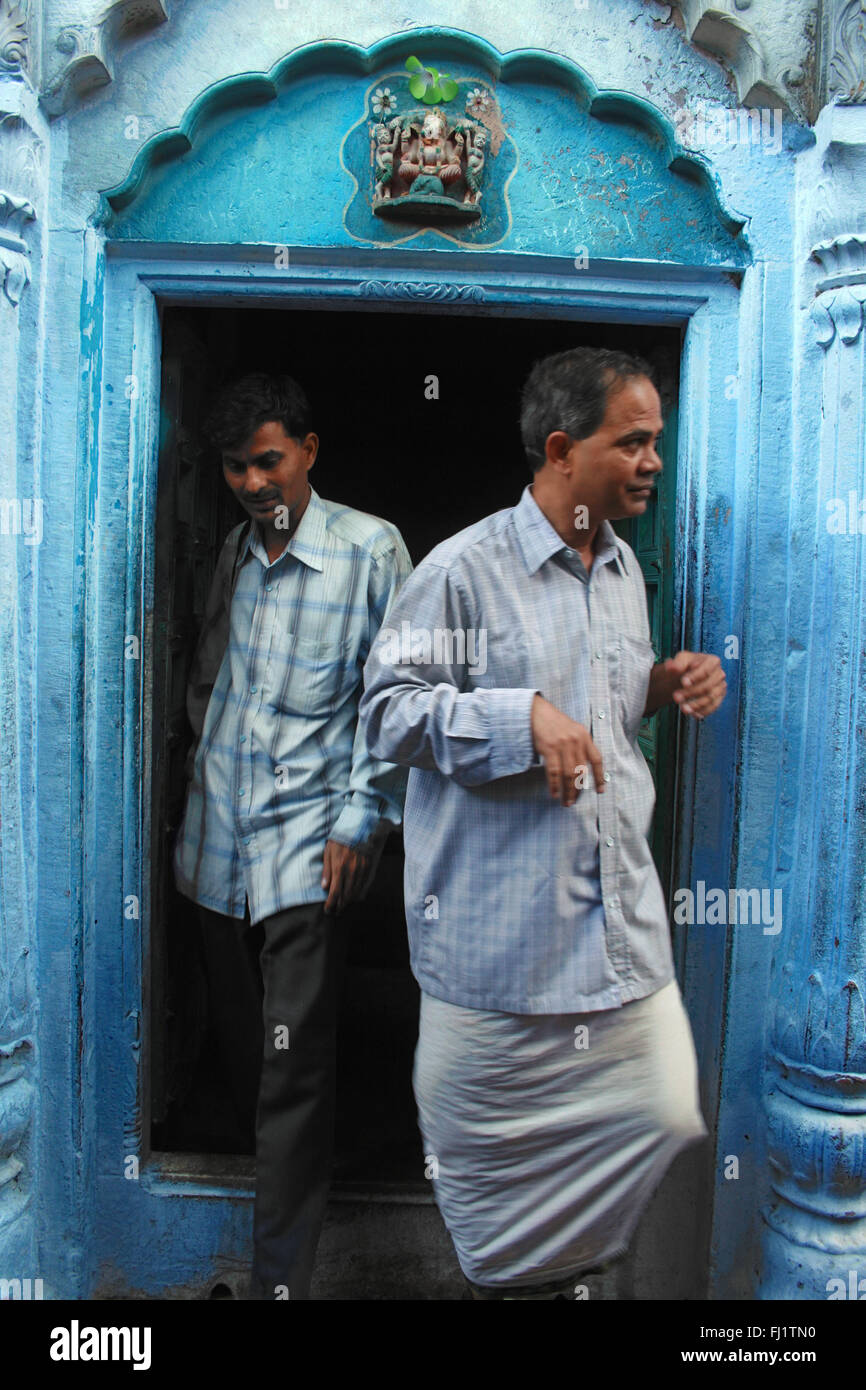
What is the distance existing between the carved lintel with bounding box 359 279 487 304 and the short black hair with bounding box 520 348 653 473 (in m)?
0.45

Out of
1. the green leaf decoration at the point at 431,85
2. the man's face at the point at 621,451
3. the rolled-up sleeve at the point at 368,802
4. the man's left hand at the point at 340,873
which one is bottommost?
the man's left hand at the point at 340,873

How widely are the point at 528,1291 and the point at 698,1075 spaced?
2.23 feet

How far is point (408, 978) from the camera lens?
4090mm

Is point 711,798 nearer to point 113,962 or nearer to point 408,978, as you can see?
point 113,962

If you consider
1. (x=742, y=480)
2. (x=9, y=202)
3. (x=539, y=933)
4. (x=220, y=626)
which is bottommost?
(x=539, y=933)

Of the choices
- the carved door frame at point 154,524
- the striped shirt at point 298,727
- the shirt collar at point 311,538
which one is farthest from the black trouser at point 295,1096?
the shirt collar at point 311,538

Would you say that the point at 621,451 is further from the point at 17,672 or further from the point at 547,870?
the point at 17,672

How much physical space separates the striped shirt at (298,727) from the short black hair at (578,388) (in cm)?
66

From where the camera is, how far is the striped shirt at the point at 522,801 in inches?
76.3

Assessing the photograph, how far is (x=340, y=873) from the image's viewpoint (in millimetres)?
2410

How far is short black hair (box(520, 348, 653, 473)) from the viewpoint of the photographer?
194 cm

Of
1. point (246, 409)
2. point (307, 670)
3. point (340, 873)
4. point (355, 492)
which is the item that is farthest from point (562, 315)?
point (355, 492)

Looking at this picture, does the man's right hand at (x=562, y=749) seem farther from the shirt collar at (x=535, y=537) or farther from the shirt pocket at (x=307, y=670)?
the shirt pocket at (x=307, y=670)

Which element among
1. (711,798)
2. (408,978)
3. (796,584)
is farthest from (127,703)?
(408,978)
